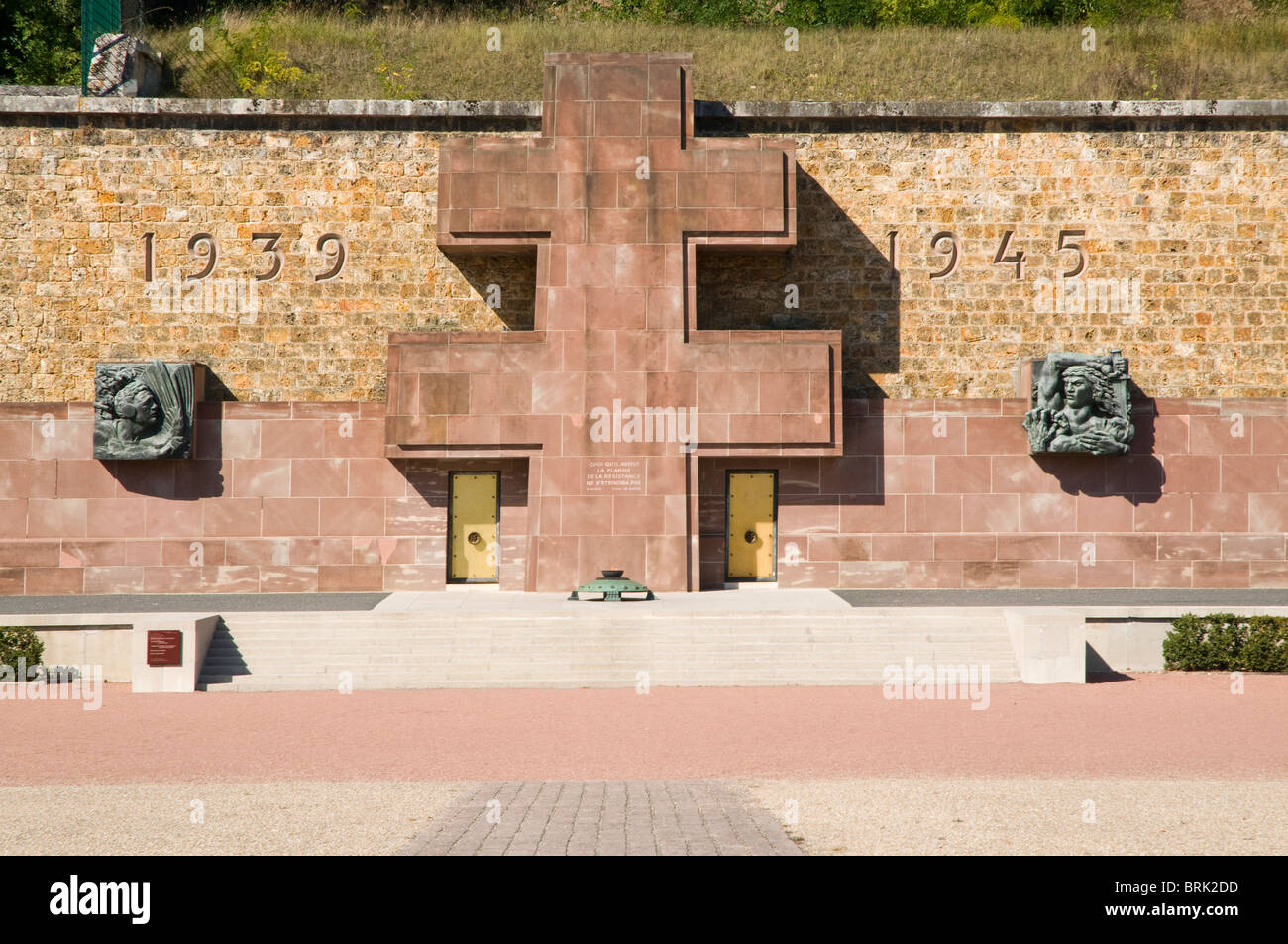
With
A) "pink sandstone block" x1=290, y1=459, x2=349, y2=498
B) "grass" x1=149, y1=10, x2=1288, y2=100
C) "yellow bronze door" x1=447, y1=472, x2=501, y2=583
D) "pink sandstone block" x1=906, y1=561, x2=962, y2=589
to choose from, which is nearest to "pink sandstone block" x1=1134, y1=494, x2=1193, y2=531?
"pink sandstone block" x1=906, y1=561, x2=962, y2=589

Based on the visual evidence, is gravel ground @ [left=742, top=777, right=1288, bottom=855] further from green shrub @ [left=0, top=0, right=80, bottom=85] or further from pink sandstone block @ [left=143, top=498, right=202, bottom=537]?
green shrub @ [left=0, top=0, right=80, bottom=85]

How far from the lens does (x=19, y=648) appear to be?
17.8 meters

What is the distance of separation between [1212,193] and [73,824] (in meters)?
24.1

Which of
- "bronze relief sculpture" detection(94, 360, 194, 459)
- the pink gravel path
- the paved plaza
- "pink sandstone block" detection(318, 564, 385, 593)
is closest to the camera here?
the paved plaza

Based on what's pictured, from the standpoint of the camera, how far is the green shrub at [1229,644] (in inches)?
719

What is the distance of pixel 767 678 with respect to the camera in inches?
709

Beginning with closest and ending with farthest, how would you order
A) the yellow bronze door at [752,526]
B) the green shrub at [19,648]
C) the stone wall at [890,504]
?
the green shrub at [19,648] < the stone wall at [890,504] < the yellow bronze door at [752,526]

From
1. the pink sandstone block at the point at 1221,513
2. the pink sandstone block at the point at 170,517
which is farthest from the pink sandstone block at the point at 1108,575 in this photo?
the pink sandstone block at the point at 170,517

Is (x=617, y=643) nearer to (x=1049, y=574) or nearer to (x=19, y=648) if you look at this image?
(x=19, y=648)

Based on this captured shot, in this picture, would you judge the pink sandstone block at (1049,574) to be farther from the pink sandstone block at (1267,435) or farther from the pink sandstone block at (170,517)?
the pink sandstone block at (170,517)

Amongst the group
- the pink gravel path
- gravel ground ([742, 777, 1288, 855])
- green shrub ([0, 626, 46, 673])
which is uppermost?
green shrub ([0, 626, 46, 673])

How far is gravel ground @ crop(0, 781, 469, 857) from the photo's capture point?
8680 millimetres

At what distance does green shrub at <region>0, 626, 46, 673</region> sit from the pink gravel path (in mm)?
1257

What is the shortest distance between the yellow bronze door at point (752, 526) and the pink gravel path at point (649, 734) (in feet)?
22.7
